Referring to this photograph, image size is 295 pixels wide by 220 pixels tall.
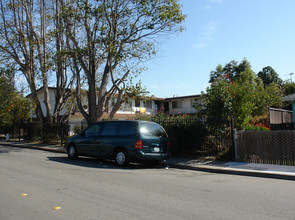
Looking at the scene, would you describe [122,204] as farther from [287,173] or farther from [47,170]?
[287,173]

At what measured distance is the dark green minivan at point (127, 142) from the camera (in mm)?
10328

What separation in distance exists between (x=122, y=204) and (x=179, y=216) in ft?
4.18

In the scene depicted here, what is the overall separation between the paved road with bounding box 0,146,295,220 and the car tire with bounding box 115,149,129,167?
1.21 meters

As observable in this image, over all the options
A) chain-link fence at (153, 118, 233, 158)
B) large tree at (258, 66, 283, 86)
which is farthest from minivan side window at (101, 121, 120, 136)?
large tree at (258, 66, 283, 86)

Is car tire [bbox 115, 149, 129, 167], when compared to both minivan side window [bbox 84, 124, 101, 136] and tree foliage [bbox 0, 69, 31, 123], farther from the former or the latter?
tree foliage [bbox 0, 69, 31, 123]

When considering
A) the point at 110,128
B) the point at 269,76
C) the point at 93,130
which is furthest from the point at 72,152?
the point at 269,76

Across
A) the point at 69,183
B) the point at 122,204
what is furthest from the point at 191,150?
the point at 122,204

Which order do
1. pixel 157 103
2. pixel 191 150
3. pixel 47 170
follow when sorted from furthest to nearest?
pixel 157 103 < pixel 191 150 < pixel 47 170

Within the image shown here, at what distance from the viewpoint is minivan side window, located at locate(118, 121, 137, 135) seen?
10665 millimetres

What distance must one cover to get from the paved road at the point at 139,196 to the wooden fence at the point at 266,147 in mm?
2087

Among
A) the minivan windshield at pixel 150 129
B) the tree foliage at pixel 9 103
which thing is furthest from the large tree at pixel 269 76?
the minivan windshield at pixel 150 129

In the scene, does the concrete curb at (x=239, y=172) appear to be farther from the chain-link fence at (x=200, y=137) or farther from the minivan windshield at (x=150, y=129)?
the chain-link fence at (x=200, y=137)

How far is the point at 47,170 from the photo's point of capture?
947cm

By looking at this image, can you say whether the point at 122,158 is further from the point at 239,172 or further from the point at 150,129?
the point at 239,172
